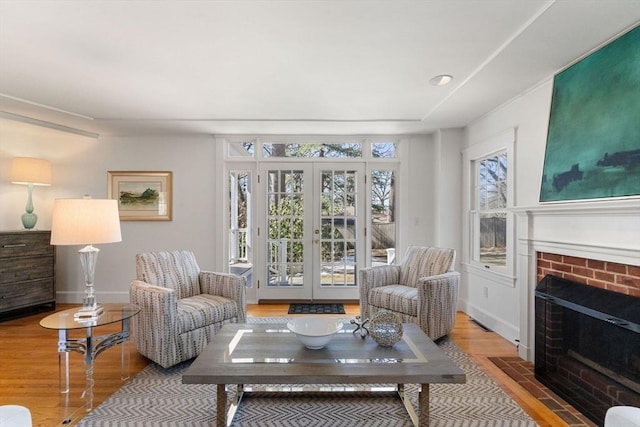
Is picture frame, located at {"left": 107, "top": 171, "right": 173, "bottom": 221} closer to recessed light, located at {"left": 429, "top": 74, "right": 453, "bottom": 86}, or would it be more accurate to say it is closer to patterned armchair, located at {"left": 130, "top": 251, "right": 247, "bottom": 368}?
patterned armchair, located at {"left": 130, "top": 251, "right": 247, "bottom": 368}

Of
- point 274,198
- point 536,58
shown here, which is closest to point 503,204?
point 536,58

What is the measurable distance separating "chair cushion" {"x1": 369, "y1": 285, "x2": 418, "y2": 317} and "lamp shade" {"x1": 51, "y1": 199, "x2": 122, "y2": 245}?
7.74 feet

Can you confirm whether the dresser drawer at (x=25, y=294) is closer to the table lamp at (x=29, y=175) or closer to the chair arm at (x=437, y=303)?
the table lamp at (x=29, y=175)

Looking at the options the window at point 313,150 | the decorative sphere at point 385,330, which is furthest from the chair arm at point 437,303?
the window at point 313,150

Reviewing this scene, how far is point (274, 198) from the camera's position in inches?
181

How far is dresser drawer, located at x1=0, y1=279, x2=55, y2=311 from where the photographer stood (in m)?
3.72

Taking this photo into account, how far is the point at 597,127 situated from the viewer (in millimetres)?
2186

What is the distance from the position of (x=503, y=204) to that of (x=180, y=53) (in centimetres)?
326

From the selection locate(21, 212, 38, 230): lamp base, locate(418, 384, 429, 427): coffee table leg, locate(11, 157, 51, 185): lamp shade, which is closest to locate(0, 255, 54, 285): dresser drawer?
locate(21, 212, 38, 230): lamp base

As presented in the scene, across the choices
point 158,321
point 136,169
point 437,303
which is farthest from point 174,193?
point 437,303

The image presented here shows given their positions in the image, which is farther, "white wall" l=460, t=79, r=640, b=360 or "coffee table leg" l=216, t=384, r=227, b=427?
"white wall" l=460, t=79, r=640, b=360

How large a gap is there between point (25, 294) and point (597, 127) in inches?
224

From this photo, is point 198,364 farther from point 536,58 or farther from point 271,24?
point 536,58

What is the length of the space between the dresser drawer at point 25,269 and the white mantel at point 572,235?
5180mm
